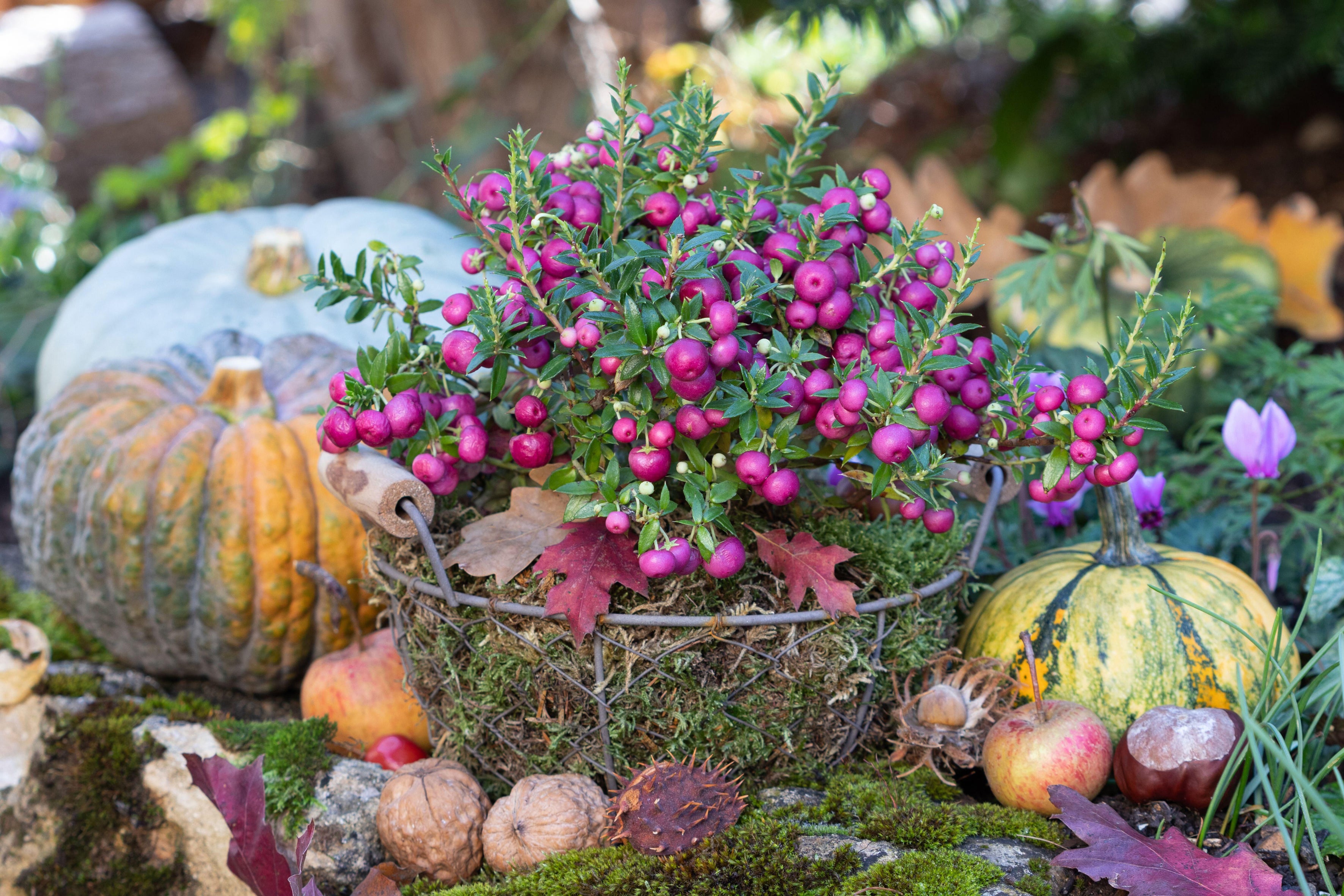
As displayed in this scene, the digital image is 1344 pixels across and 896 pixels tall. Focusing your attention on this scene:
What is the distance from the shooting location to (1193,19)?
3553 millimetres

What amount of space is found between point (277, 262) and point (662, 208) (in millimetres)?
1436

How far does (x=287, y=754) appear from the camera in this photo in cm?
149

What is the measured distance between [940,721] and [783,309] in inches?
24.6

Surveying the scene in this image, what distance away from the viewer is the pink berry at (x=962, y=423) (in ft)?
3.98

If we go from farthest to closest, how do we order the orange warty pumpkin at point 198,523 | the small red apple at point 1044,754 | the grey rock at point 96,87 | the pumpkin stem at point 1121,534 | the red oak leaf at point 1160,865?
the grey rock at point 96,87
the orange warty pumpkin at point 198,523
the pumpkin stem at point 1121,534
the small red apple at point 1044,754
the red oak leaf at point 1160,865

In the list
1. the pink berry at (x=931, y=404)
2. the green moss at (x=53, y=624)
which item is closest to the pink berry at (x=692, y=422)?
the pink berry at (x=931, y=404)

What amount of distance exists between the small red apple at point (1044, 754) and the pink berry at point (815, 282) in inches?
22.4

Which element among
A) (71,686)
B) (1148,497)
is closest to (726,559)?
(1148,497)

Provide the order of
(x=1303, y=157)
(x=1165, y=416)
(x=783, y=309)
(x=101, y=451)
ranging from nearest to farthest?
1. (x=783, y=309)
2. (x=101, y=451)
3. (x=1165, y=416)
4. (x=1303, y=157)

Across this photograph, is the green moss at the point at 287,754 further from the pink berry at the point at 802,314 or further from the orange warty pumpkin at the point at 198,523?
the pink berry at the point at 802,314

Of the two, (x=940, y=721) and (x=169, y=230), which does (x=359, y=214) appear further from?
(x=940, y=721)

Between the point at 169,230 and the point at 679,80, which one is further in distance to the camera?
the point at 679,80

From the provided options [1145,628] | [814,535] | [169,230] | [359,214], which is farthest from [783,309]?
[169,230]

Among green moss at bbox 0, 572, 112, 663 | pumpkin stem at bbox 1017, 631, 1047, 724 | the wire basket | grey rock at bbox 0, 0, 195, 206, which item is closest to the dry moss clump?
the wire basket
